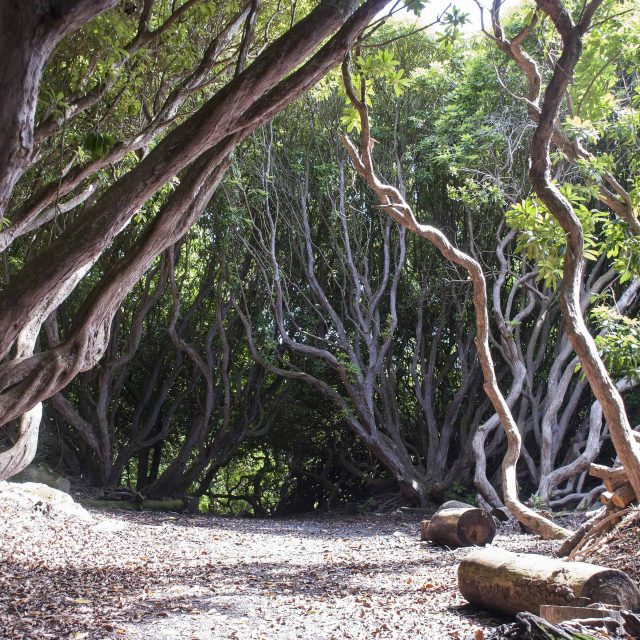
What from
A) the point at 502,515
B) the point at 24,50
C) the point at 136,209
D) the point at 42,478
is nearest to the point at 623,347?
the point at 136,209

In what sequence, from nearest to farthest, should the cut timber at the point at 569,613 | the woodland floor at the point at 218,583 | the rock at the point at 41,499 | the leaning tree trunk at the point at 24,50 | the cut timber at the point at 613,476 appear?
1. the leaning tree trunk at the point at 24,50
2. the cut timber at the point at 569,613
3. the woodland floor at the point at 218,583
4. the cut timber at the point at 613,476
5. the rock at the point at 41,499

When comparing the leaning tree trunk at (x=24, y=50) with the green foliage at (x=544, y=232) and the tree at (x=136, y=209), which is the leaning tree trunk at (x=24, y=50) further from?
the green foliage at (x=544, y=232)

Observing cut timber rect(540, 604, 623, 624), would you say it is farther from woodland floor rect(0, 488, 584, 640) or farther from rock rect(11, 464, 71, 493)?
rock rect(11, 464, 71, 493)

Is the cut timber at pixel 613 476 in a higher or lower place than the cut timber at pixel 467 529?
higher

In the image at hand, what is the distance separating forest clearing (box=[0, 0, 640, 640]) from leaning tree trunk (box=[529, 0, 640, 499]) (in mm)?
19

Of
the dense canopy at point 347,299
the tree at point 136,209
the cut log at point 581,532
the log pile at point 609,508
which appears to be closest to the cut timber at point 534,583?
the log pile at point 609,508

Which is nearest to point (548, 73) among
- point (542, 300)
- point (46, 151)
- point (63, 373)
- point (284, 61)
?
point (542, 300)

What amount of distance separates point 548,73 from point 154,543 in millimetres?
8571

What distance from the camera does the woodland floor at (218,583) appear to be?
4.10 meters

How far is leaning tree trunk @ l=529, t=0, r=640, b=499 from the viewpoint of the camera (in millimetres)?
4129

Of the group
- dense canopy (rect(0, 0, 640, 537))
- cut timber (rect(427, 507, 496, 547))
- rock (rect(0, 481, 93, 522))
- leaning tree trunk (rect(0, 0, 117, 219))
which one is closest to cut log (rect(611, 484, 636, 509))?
dense canopy (rect(0, 0, 640, 537))

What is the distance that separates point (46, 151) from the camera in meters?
6.57

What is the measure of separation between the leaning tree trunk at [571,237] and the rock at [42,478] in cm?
885

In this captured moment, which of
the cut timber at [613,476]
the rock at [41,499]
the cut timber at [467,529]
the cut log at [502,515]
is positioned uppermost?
the cut timber at [613,476]
